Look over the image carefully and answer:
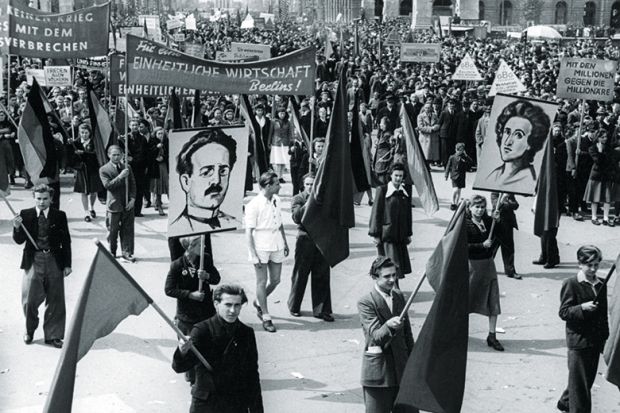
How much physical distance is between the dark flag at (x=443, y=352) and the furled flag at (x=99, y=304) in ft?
5.74

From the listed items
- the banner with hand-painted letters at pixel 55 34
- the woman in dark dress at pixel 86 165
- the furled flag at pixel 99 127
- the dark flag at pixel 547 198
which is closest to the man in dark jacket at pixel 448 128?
the banner with hand-painted letters at pixel 55 34

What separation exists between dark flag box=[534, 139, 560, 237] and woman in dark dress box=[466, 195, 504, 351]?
283 centimetres

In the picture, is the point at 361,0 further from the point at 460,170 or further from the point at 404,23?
the point at 460,170

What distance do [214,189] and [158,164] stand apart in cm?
771

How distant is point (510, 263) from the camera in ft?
39.5

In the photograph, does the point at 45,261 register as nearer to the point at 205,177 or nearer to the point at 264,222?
the point at 205,177

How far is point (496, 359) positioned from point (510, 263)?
312 centimetres

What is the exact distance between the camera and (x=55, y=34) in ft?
49.5

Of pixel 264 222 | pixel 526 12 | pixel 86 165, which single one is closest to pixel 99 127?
pixel 86 165

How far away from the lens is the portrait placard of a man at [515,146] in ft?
33.3

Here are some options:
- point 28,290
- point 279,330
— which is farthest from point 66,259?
point 279,330

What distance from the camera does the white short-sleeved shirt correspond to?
975cm

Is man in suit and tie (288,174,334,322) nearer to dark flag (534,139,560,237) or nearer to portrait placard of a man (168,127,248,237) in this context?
portrait placard of a man (168,127,248,237)

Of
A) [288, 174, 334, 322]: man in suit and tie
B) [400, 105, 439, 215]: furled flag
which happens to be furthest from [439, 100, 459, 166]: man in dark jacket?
[288, 174, 334, 322]: man in suit and tie
